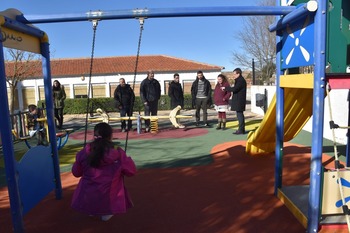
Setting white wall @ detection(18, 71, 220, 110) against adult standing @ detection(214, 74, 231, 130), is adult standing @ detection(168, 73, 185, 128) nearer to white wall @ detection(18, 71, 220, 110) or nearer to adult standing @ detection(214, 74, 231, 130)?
adult standing @ detection(214, 74, 231, 130)

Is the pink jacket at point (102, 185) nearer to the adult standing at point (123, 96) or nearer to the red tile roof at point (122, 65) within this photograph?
the adult standing at point (123, 96)

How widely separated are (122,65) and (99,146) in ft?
101

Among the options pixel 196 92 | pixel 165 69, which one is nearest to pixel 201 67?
pixel 165 69

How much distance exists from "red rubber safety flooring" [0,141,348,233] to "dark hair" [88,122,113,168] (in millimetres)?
761

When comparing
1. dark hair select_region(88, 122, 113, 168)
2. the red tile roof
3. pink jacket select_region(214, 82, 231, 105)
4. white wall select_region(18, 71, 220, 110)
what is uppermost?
the red tile roof

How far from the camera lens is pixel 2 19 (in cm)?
288

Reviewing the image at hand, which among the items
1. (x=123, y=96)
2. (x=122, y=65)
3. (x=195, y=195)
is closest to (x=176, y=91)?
(x=123, y=96)

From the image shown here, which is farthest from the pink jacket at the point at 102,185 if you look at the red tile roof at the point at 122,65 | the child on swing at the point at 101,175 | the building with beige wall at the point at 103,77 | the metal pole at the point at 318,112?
the red tile roof at the point at 122,65

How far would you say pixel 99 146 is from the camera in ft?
10.1

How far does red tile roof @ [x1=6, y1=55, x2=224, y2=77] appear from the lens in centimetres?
3059

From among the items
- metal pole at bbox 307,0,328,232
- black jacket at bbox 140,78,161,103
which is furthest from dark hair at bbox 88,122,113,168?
black jacket at bbox 140,78,161,103

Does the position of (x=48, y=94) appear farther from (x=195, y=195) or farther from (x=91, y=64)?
(x=195, y=195)

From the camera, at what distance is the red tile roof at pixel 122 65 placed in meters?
30.6

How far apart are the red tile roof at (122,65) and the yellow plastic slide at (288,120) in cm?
2462
